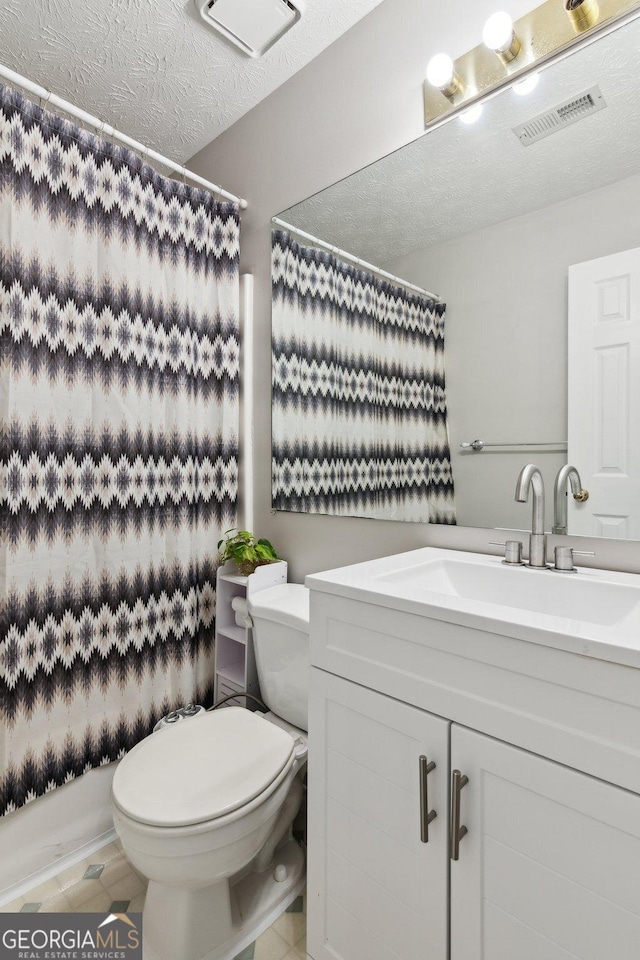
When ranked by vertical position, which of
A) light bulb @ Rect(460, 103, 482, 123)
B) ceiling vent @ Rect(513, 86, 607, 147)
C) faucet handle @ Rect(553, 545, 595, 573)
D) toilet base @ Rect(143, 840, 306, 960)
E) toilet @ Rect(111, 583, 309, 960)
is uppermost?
light bulb @ Rect(460, 103, 482, 123)

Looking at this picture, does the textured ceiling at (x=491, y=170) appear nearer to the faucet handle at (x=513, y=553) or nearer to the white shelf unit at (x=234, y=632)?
the faucet handle at (x=513, y=553)

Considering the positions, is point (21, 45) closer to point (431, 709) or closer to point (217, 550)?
point (217, 550)

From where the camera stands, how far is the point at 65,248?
1440 mm

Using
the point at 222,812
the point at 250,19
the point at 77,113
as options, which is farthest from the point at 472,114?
the point at 222,812

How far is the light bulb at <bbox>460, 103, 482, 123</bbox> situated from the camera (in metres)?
1.28

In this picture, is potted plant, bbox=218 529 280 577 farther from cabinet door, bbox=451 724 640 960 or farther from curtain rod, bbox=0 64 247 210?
curtain rod, bbox=0 64 247 210

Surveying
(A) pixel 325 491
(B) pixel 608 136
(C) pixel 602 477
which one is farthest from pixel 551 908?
(B) pixel 608 136

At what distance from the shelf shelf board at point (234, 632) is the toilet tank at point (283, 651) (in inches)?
4.5

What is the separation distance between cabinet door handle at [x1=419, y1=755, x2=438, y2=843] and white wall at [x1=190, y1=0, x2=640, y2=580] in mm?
596

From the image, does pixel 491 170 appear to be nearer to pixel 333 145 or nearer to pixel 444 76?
pixel 444 76

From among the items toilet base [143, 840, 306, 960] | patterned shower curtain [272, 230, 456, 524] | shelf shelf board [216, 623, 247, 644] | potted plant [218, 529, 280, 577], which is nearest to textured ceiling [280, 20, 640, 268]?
patterned shower curtain [272, 230, 456, 524]

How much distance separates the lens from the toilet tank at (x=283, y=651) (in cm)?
140

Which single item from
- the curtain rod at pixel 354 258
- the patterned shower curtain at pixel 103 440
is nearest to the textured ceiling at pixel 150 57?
the patterned shower curtain at pixel 103 440

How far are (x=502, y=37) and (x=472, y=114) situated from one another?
16cm
